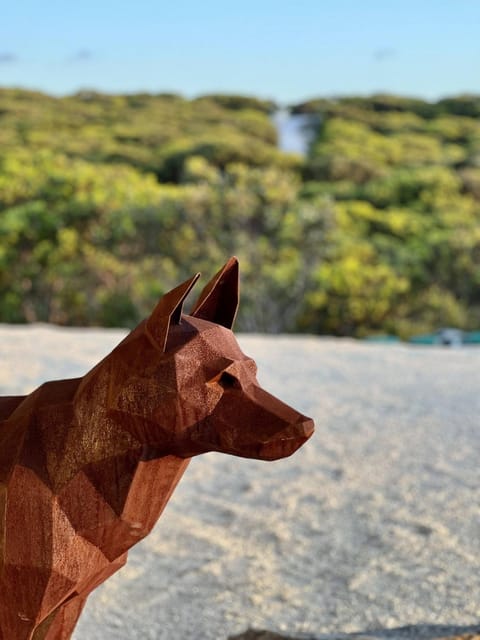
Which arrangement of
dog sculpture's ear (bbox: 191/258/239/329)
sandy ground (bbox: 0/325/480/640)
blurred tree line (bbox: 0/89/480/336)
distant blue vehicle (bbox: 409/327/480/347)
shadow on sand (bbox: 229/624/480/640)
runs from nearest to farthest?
dog sculpture's ear (bbox: 191/258/239/329) < shadow on sand (bbox: 229/624/480/640) < sandy ground (bbox: 0/325/480/640) < distant blue vehicle (bbox: 409/327/480/347) < blurred tree line (bbox: 0/89/480/336)

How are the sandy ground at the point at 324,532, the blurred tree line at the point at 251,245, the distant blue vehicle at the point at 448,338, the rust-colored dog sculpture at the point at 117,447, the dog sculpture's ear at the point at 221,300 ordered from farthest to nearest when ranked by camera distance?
the blurred tree line at the point at 251,245 → the distant blue vehicle at the point at 448,338 → the sandy ground at the point at 324,532 → the dog sculpture's ear at the point at 221,300 → the rust-colored dog sculpture at the point at 117,447

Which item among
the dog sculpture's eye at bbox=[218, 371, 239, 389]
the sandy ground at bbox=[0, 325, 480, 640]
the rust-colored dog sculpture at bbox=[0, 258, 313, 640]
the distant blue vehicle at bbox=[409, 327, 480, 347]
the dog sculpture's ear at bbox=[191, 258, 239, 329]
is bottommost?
the distant blue vehicle at bbox=[409, 327, 480, 347]

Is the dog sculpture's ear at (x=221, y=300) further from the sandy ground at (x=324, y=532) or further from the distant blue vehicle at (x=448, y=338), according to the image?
the distant blue vehicle at (x=448, y=338)

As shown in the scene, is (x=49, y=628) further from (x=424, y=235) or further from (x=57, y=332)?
(x=424, y=235)

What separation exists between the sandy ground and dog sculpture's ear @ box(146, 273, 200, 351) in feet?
7.70

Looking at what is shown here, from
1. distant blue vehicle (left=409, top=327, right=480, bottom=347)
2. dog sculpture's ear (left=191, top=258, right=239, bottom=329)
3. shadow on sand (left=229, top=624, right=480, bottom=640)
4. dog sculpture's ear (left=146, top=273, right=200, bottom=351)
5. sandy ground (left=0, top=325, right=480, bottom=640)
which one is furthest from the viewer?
distant blue vehicle (left=409, top=327, right=480, bottom=347)

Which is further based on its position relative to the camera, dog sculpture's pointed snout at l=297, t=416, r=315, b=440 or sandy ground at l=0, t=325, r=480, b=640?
sandy ground at l=0, t=325, r=480, b=640

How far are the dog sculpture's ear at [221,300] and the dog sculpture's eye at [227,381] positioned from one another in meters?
0.17

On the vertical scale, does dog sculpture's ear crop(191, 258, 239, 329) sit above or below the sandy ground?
above

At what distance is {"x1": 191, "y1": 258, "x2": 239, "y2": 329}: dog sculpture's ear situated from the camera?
6.42 feet

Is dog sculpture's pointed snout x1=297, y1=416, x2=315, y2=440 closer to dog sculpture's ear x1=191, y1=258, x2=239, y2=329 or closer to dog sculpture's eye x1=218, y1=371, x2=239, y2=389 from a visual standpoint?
dog sculpture's eye x1=218, y1=371, x2=239, y2=389

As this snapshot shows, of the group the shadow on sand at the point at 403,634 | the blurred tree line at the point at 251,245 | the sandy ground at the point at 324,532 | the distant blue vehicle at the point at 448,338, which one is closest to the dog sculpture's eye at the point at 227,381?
the shadow on sand at the point at 403,634

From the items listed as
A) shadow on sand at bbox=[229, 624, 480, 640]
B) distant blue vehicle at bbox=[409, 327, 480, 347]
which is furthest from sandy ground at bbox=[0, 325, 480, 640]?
distant blue vehicle at bbox=[409, 327, 480, 347]

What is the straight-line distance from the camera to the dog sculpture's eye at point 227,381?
73.9 inches
